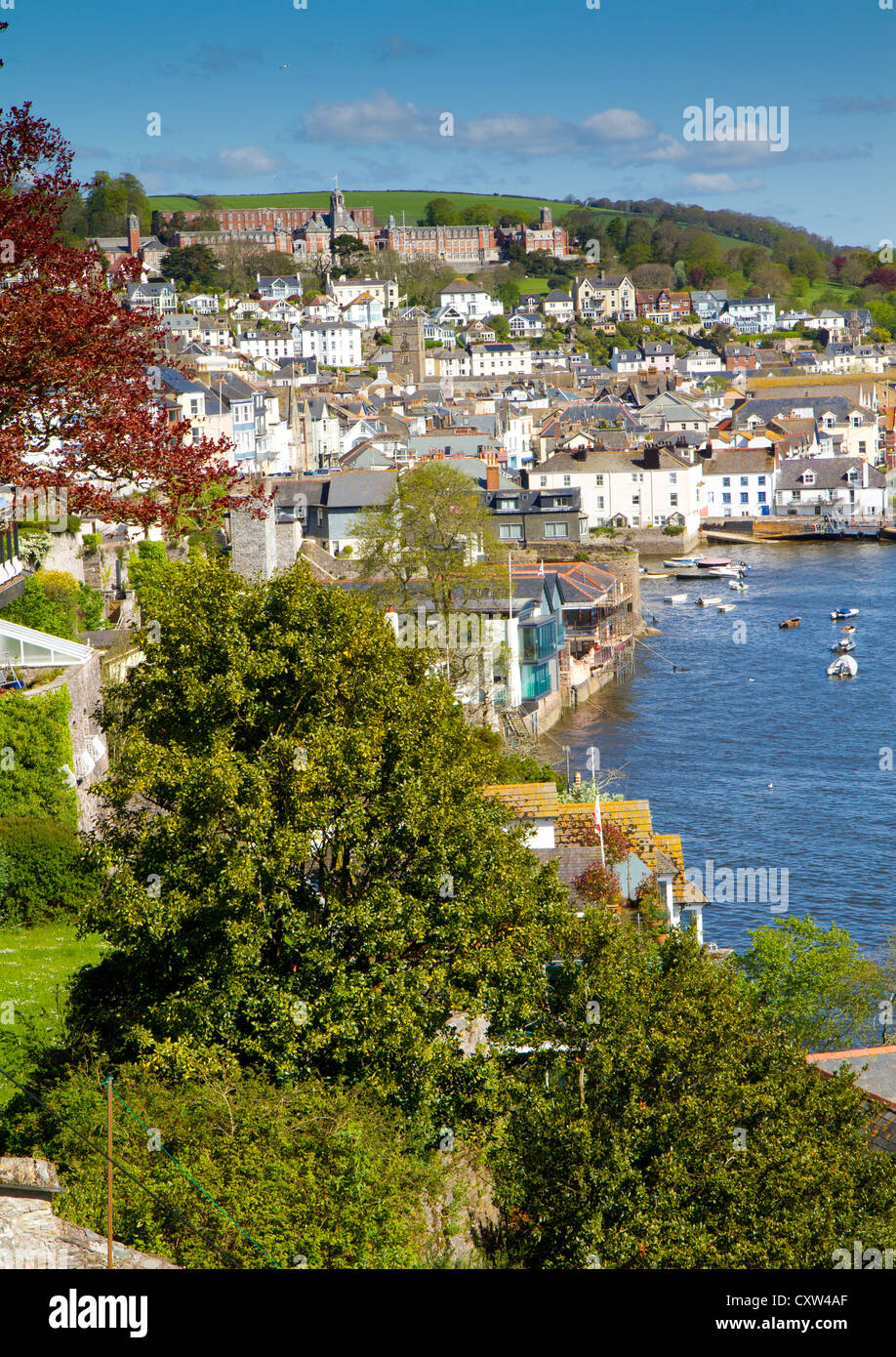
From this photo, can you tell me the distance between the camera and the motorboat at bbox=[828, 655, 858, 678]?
4219 cm

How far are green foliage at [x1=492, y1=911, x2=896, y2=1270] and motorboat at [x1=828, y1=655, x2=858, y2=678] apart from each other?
3298 cm

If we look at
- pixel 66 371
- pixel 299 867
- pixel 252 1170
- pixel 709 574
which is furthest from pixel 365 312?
pixel 66 371

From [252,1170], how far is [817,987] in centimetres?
855

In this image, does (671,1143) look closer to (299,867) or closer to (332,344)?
(299,867)

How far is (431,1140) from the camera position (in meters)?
10.2

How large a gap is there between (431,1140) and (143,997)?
94.3 inches

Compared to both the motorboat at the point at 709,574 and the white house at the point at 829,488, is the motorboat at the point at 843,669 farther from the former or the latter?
the white house at the point at 829,488

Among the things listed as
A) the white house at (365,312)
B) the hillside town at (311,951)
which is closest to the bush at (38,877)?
the hillside town at (311,951)

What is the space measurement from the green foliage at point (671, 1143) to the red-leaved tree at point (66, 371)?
15.5ft

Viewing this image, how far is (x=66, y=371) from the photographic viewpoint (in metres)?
6.63

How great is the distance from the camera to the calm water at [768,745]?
24.5 metres

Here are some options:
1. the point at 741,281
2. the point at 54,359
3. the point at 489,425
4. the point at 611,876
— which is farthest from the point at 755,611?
the point at 741,281

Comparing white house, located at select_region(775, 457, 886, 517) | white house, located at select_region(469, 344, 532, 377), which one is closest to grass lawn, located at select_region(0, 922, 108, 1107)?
white house, located at select_region(775, 457, 886, 517)

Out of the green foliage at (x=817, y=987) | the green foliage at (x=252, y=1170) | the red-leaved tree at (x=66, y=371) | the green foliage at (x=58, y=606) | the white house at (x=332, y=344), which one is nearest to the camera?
the red-leaved tree at (x=66, y=371)
